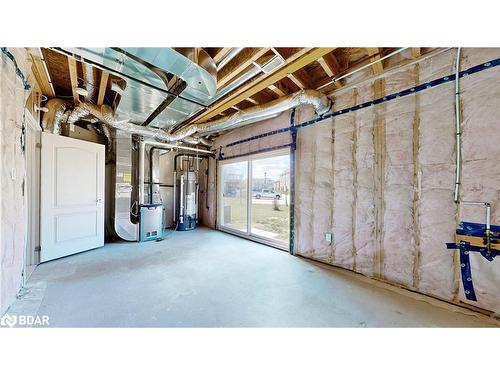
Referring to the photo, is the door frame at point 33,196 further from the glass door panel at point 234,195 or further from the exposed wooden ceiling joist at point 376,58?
the exposed wooden ceiling joist at point 376,58

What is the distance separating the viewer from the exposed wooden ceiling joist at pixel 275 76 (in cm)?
191

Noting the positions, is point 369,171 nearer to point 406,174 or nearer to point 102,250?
point 406,174

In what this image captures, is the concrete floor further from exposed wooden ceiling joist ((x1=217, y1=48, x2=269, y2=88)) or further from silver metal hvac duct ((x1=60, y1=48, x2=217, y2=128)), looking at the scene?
exposed wooden ceiling joist ((x1=217, y1=48, x2=269, y2=88))

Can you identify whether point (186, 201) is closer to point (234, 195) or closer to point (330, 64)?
point (234, 195)

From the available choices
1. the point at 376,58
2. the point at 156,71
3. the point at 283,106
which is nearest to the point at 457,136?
the point at 376,58

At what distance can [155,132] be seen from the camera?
4.02 m

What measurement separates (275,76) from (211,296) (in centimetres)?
260

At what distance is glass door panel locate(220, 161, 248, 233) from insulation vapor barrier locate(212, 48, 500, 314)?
1903 mm

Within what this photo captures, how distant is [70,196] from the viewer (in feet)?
10.5

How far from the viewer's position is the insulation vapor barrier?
180 cm

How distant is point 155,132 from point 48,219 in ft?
7.43

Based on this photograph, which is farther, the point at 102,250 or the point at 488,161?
the point at 102,250
